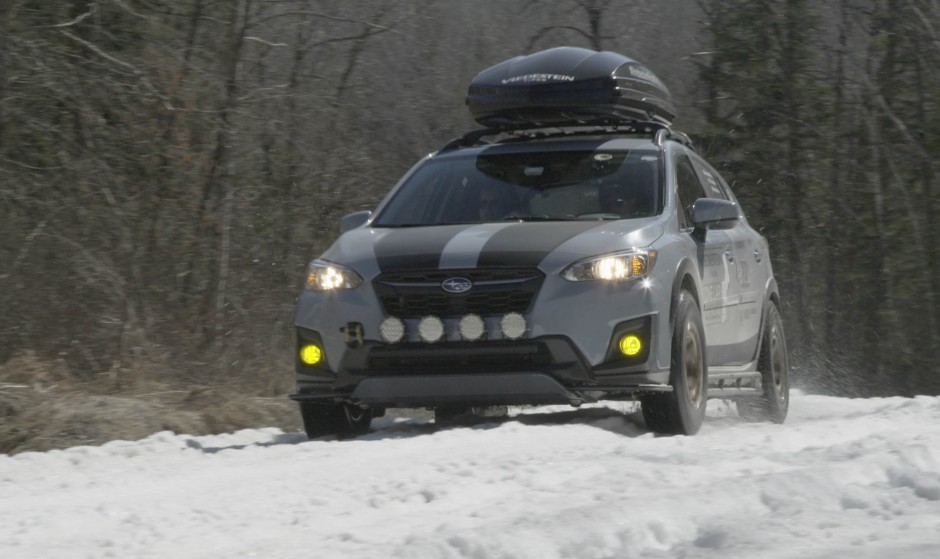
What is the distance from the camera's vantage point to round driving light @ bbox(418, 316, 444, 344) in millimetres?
7504

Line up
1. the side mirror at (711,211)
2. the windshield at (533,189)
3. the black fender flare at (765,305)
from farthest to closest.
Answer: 1. the black fender flare at (765,305)
2. the side mirror at (711,211)
3. the windshield at (533,189)

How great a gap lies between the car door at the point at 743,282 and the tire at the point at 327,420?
2.42 m

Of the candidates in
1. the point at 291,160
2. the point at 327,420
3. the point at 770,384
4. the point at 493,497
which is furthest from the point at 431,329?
the point at 291,160

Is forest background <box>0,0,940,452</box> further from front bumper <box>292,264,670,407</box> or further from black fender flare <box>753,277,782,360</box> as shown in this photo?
black fender flare <box>753,277,782,360</box>

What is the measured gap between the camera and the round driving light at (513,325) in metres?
7.43

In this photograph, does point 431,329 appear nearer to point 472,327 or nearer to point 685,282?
point 472,327

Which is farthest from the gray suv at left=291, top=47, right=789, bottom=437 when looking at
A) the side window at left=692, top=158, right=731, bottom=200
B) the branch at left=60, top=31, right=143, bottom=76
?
the branch at left=60, top=31, right=143, bottom=76

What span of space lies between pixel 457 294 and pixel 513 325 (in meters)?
0.31

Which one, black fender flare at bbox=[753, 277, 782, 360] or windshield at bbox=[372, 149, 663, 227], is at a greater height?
windshield at bbox=[372, 149, 663, 227]

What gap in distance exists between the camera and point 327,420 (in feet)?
26.5

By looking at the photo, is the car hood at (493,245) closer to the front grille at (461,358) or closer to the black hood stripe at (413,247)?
the black hood stripe at (413,247)

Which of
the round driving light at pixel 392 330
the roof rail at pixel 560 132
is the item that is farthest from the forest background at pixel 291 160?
the roof rail at pixel 560 132

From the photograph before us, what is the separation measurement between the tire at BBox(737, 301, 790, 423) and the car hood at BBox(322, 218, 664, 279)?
243 cm

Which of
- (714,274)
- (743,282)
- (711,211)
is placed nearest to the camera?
(711,211)
